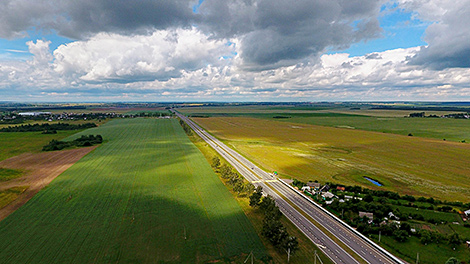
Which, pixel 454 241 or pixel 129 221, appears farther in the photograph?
pixel 129 221

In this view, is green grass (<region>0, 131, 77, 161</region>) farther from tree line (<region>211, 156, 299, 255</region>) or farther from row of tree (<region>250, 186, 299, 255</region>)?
row of tree (<region>250, 186, 299, 255</region>)

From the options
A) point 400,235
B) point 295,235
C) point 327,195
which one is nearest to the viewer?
point 400,235

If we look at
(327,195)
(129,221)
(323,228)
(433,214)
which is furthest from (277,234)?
(433,214)

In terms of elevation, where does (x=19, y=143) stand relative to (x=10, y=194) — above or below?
above

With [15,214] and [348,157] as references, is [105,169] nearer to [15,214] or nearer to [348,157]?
[15,214]

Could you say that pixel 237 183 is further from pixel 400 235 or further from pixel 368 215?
pixel 400 235

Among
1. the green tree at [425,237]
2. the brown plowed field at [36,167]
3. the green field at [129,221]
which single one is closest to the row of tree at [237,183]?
the green field at [129,221]

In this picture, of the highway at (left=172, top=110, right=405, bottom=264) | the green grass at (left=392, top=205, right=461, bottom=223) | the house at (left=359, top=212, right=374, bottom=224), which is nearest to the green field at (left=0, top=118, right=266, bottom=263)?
the highway at (left=172, top=110, right=405, bottom=264)
